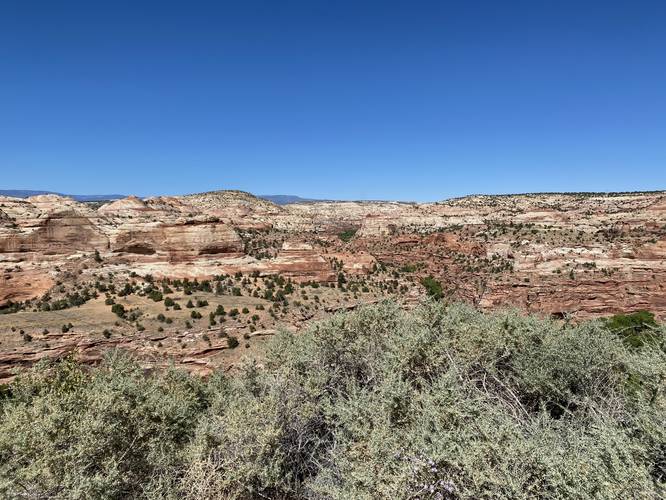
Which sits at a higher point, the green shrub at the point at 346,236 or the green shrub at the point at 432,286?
the green shrub at the point at 346,236

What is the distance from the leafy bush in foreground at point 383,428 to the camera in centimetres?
519

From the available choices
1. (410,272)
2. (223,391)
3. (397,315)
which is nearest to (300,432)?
(223,391)

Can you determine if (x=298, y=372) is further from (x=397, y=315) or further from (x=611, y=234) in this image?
(x=611, y=234)

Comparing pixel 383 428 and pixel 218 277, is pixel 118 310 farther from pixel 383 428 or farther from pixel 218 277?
pixel 383 428

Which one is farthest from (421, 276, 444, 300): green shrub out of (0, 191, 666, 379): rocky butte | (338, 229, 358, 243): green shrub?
(338, 229, 358, 243): green shrub

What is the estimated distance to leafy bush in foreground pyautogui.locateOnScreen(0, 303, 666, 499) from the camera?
5191 mm

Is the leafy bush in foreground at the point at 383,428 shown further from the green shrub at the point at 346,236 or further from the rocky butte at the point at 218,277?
the green shrub at the point at 346,236

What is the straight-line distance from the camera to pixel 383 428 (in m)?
6.40

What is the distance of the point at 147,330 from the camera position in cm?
2170

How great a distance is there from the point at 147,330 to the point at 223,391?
12011 millimetres

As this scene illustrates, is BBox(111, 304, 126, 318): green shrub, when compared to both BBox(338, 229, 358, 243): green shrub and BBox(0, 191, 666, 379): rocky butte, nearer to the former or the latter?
BBox(0, 191, 666, 379): rocky butte

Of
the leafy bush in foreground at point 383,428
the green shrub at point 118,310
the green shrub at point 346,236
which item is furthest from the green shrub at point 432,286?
the green shrub at point 346,236

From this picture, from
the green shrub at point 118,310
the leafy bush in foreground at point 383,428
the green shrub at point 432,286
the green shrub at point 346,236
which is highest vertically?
the green shrub at point 346,236

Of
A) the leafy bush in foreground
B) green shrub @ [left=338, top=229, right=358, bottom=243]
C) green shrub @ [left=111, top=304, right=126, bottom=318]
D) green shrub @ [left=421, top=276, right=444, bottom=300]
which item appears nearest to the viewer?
the leafy bush in foreground
